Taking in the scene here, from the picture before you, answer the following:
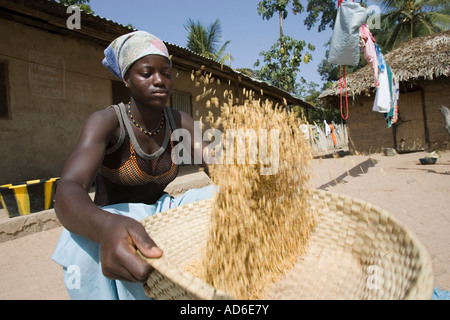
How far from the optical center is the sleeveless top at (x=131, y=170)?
52.4 inches

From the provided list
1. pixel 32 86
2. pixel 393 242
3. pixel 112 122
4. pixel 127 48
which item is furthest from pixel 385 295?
pixel 32 86

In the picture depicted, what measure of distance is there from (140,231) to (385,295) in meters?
0.82

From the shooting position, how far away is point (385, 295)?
95 cm

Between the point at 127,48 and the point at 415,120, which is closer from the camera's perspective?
the point at 127,48

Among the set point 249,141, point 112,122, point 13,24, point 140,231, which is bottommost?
point 140,231

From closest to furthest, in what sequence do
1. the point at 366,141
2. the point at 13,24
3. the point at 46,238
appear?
1. the point at 46,238
2. the point at 13,24
3. the point at 366,141

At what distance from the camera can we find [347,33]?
4.48m

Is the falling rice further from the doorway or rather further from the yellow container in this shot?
the doorway

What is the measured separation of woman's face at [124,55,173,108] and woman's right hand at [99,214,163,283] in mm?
669

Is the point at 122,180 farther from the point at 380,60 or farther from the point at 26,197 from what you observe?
the point at 380,60

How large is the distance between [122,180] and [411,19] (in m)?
22.1

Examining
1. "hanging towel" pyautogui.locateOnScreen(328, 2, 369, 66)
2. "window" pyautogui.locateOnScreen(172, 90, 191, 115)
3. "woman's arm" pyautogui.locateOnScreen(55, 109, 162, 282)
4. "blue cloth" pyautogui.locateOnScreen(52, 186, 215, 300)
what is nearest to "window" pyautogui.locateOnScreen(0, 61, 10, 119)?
"window" pyautogui.locateOnScreen(172, 90, 191, 115)

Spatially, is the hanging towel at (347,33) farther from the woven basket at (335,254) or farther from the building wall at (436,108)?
the building wall at (436,108)
